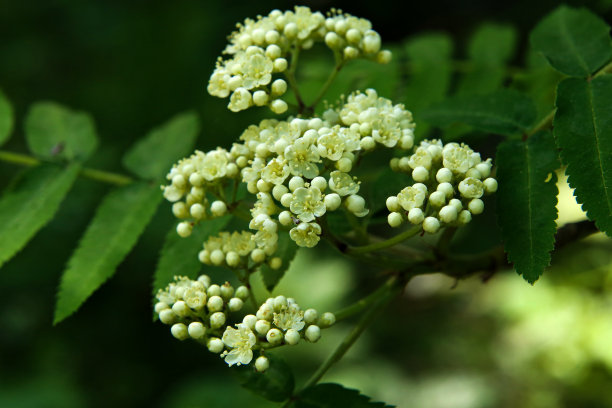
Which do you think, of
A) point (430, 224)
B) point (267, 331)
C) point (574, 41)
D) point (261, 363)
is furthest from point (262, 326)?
point (574, 41)

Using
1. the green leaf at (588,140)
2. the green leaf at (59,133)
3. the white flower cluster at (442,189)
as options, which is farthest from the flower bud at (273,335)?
the green leaf at (59,133)

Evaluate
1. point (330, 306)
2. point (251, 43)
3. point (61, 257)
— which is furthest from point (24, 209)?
point (61, 257)

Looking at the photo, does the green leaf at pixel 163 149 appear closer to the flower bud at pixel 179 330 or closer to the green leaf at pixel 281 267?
the green leaf at pixel 281 267

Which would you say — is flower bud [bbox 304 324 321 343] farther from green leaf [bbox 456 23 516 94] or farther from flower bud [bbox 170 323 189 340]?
green leaf [bbox 456 23 516 94]

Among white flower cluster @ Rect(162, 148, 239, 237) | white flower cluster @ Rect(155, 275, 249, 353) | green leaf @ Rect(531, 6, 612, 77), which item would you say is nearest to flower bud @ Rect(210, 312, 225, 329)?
white flower cluster @ Rect(155, 275, 249, 353)

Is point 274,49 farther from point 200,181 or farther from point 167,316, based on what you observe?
point 167,316

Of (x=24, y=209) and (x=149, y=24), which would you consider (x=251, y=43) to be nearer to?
(x=24, y=209)
